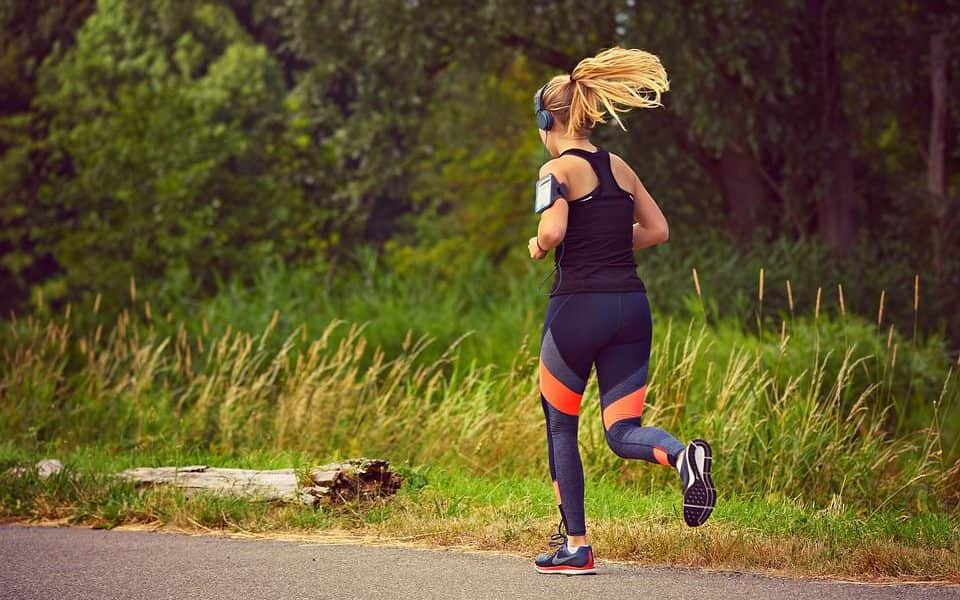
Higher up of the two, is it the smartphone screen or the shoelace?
the smartphone screen

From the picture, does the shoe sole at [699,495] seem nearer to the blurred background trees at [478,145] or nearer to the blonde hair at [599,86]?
the blonde hair at [599,86]

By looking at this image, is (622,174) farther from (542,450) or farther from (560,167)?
(542,450)

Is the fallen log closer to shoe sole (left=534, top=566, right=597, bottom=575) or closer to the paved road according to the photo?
the paved road

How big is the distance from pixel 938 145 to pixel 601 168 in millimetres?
13228

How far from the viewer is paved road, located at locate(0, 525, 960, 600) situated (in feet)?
18.8

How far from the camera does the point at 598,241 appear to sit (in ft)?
18.8

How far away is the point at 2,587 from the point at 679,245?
12.7m

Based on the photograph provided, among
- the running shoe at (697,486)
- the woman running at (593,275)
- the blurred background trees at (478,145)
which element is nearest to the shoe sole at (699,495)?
the running shoe at (697,486)

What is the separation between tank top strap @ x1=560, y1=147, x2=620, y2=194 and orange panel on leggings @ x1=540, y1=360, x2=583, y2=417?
777mm

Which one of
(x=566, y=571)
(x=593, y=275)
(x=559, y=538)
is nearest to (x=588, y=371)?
(x=593, y=275)

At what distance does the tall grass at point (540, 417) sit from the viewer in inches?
341

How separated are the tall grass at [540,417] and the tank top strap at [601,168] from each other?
2874 millimetres

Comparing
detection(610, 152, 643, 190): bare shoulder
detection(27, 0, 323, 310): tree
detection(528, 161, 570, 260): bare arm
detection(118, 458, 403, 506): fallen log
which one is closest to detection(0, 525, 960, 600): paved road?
detection(118, 458, 403, 506): fallen log

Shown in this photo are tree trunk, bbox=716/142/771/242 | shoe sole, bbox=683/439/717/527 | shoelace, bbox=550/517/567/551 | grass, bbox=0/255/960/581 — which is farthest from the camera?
tree trunk, bbox=716/142/771/242
